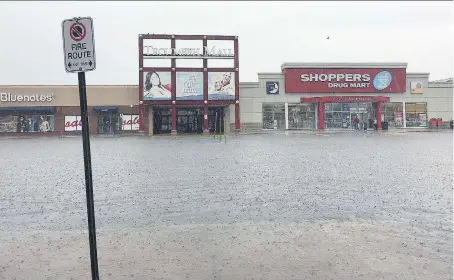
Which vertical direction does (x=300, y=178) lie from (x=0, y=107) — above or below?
below

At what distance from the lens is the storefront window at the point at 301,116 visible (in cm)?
4825

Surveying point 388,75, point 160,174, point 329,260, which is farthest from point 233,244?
point 388,75

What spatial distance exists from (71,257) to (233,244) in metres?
2.03

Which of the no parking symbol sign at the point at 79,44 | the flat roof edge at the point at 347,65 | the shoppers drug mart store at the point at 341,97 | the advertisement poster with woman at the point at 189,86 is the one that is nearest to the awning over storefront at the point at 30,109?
the advertisement poster with woman at the point at 189,86

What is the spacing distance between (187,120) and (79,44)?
4432cm

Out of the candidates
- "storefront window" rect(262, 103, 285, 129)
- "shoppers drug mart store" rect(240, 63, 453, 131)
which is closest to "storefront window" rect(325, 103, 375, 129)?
"shoppers drug mart store" rect(240, 63, 453, 131)

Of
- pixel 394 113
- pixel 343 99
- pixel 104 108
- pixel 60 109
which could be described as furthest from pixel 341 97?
pixel 60 109

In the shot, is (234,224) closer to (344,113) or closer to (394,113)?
(344,113)

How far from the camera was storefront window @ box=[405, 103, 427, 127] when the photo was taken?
Result: 49.5 metres

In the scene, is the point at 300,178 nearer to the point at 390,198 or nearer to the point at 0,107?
the point at 390,198

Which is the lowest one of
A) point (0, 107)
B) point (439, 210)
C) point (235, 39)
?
point (439, 210)

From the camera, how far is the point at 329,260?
16.5ft

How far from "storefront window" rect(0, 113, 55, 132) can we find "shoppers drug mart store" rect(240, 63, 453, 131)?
21.5 meters

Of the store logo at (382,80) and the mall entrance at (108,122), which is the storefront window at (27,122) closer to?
the mall entrance at (108,122)
